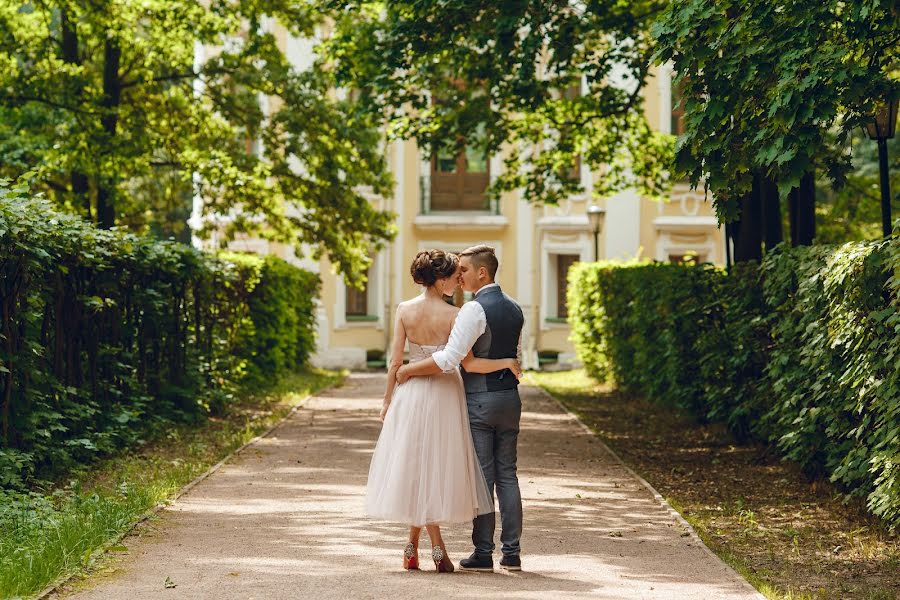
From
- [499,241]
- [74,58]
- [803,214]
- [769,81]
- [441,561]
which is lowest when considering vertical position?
[441,561]

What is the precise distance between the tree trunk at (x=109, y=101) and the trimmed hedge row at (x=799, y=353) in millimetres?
9085

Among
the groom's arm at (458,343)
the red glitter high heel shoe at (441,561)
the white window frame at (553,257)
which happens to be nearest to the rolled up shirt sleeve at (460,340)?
the groom's arm at (458,343)

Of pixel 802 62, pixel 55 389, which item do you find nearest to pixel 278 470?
pixel 55 389

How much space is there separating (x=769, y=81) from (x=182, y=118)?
16550mm

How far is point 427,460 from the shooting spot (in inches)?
317

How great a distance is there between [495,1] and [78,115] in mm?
8550

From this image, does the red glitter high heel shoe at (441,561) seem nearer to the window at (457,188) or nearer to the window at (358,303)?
the window at (358,303)

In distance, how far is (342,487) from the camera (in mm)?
11852

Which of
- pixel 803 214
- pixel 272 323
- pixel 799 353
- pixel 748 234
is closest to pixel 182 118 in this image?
pixel 272 323

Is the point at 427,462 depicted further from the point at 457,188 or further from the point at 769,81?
the point at 457,188

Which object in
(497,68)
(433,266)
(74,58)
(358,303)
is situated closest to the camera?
(433,266)

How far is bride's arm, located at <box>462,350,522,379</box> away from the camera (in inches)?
316

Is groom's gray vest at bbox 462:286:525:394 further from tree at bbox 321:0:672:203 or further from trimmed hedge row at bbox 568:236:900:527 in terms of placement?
tree at bbox 321:0:672:203

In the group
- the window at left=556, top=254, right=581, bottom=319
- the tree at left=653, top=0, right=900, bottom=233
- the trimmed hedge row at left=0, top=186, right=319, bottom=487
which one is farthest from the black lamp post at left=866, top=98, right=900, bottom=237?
the window at left=556, top=254, right=581, bottom=319
